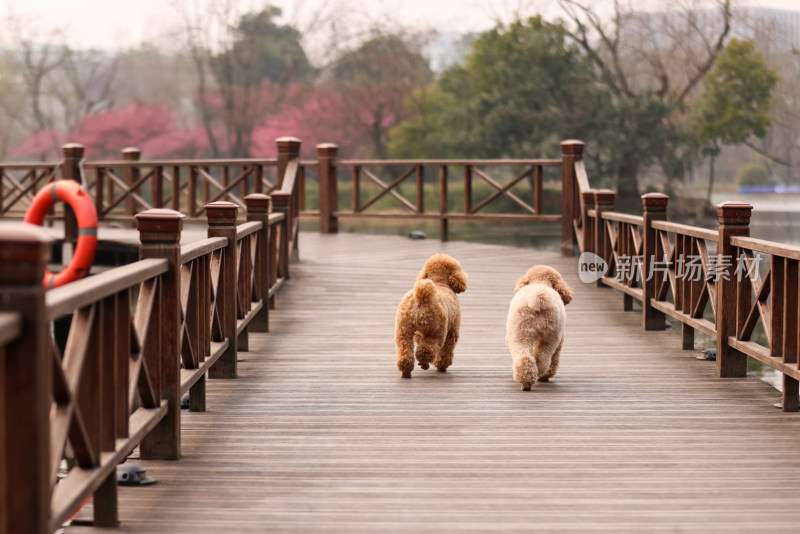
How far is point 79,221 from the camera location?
1043 centimetres

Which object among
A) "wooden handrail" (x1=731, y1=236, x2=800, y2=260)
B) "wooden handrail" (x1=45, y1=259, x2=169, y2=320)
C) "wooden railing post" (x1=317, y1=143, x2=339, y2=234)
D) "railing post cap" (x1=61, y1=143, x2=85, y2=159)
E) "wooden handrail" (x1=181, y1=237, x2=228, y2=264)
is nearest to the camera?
"wooden handrail" (x1=45, y1=259, x2=169, y2=320)

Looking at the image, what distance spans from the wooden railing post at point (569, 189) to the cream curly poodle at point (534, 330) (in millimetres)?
6167

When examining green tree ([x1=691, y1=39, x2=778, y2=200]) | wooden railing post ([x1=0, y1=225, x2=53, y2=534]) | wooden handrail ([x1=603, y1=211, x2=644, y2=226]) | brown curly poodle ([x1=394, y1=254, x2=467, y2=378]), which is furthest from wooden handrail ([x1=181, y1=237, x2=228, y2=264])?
green tree ([x1=691, y1=39, x2=778, y2=200])

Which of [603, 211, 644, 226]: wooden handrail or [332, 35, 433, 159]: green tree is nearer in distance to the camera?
[603, 211, 644, 226]: wooden handrail

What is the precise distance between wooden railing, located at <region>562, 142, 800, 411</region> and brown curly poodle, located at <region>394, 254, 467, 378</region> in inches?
61.7

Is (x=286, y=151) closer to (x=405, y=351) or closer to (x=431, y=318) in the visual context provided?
(x=405, y=351)

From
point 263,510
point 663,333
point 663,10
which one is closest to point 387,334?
point 663,333

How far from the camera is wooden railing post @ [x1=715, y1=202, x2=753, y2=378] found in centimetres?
556

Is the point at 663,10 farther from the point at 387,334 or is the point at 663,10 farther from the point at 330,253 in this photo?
the point at 387,334

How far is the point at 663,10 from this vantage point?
2831 cm

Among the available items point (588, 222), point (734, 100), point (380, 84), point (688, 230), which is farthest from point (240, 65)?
point (688, 230)

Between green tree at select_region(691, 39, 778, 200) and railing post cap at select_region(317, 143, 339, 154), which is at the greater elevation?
green tree at select_region(691, 39, 778, 200)

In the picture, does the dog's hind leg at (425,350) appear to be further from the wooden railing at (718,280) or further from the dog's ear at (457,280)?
the wooden railing at (718,280)

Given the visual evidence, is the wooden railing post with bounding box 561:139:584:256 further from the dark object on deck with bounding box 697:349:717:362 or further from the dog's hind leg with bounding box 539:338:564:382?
the dog's hind leg with bounding box 539:338:564:382
